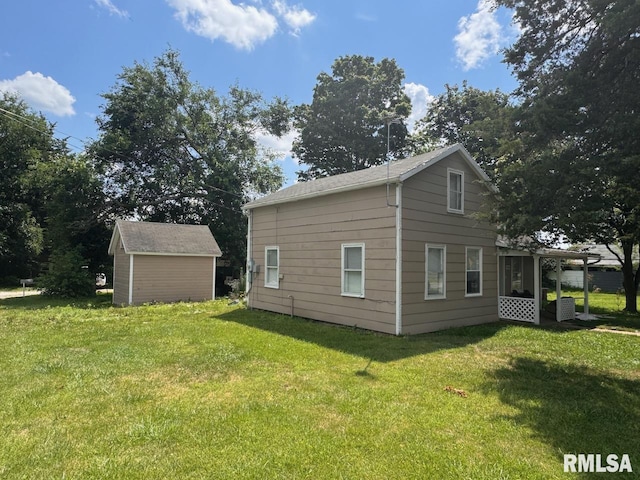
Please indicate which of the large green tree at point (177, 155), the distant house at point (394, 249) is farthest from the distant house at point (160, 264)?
the distant house at point (394, 249)

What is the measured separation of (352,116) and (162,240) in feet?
57.9

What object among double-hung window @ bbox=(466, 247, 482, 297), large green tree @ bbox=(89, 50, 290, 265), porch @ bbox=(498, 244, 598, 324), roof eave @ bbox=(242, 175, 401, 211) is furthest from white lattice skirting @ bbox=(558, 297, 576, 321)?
large green tree @ bbox=(89, 50, 290, 265)

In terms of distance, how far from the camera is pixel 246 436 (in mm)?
3703

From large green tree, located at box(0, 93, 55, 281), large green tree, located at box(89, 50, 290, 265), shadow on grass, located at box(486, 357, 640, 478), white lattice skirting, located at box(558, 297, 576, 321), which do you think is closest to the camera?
shadow on grass, located at box(486, 357, 640, 478)

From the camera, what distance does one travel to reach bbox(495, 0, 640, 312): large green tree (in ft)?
17.6

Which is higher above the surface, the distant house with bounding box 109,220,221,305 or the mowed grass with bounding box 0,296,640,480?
the distant house with bounding box 109,220,221,305

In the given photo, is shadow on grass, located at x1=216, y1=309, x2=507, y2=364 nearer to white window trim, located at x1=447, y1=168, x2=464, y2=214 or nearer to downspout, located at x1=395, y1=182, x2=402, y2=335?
downspout, located at x1=395, y1=182, x2=402, y2=335

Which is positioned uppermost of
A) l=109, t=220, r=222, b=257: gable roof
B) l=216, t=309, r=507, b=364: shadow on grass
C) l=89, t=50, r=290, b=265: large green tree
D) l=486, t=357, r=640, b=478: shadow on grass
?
l=89, t=50, r=290, b=265: large green tree

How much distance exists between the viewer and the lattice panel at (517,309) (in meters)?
11.5

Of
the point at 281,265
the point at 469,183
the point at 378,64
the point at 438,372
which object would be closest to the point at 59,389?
the point at 438,372

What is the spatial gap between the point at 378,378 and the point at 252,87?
89.8 feet

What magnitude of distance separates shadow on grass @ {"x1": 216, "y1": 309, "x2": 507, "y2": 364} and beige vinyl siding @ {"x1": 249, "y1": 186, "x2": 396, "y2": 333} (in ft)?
1.56

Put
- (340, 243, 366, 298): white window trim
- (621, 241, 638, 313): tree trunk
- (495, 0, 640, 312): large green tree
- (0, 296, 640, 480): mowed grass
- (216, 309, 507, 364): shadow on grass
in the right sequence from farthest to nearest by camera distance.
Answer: (621, 241, 638, 313): tree trunk < (340, 243, 366, 298): white window trim < (216, 309, 507, 364): shadow on grass < (495, 0, 640, 312): large green tree < (0, 296, 640, 480): mowed grass

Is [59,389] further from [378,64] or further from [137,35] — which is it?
[378,64]
